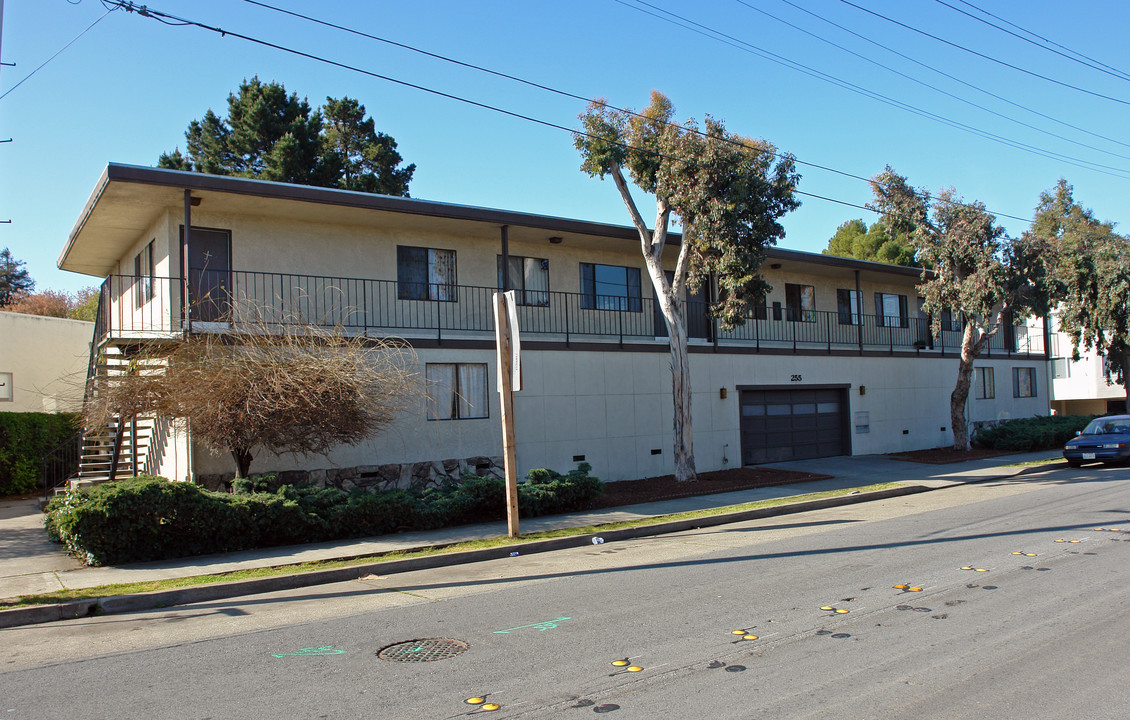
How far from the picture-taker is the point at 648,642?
251 inches

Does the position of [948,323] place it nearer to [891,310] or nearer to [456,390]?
[891,310]

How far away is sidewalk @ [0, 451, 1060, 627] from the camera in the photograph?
9672 mm

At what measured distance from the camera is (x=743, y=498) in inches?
635

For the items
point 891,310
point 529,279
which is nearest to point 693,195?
point 529,279

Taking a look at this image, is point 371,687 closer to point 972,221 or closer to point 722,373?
point 722,373

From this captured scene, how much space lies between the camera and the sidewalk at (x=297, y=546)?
967 cm

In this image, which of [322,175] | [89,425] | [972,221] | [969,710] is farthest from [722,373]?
[322,175]

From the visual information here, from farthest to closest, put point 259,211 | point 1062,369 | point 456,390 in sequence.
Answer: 1. point 1062,369
2. point 456,390
3. point 259,211

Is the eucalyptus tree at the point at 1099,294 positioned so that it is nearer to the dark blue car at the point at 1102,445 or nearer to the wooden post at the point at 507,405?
the dark blue car at the point at 1102,445

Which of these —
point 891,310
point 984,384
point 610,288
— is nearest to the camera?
point 610,288

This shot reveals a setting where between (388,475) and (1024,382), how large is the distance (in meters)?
26.9

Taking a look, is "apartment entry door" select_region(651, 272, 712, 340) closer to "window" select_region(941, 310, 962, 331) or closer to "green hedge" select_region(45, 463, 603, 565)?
"green hedge" select_region(45, 463, 603, 565)

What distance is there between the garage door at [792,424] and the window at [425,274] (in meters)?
8.71

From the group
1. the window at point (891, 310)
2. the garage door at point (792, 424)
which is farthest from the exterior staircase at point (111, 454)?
the window at point (891, 310)
